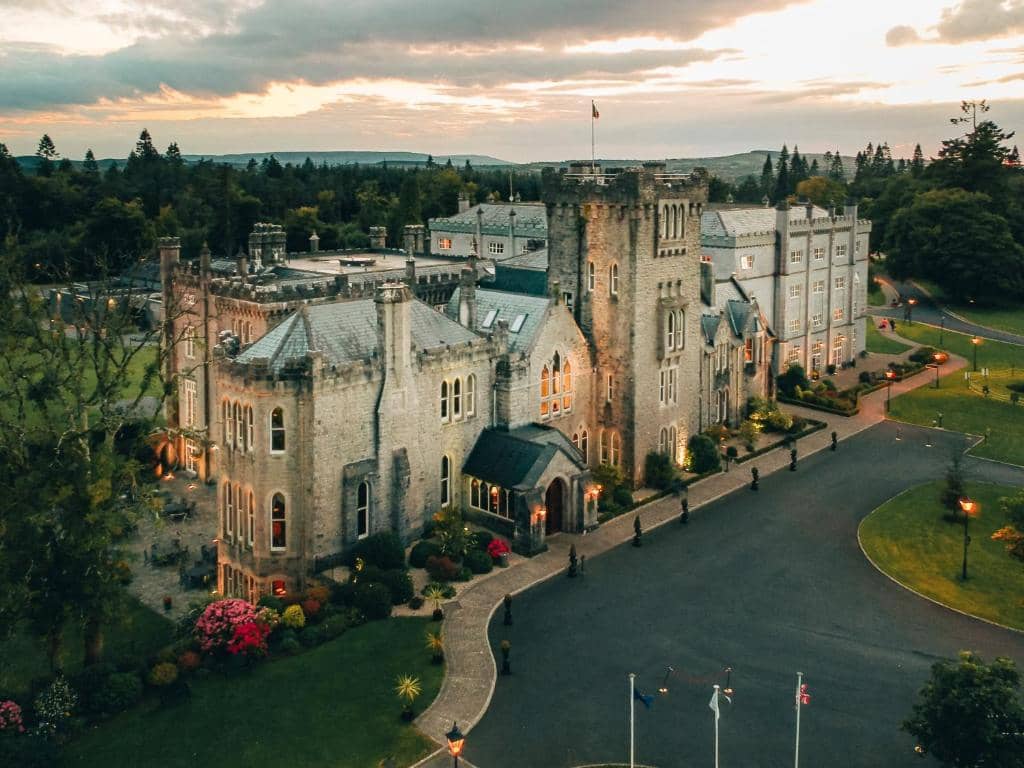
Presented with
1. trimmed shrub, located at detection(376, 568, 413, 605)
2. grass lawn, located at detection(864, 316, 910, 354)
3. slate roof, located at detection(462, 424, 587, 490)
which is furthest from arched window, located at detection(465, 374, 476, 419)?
grass lawn, located at detection(864, 316, 910, 354)

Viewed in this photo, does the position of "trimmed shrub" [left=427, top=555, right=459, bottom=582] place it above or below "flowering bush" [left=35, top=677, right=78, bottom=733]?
above

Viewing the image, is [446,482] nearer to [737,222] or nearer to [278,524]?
[278,524]

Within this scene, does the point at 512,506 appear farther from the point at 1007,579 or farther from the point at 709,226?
the point at 709,226

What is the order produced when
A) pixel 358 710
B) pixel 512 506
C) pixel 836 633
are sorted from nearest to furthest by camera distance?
pixel 358 710
pixel 836 633
pixel 512 506

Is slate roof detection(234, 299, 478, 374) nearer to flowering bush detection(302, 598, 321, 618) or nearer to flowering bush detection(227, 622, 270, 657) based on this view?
flowering bush detection(302, 598, 321, 618)

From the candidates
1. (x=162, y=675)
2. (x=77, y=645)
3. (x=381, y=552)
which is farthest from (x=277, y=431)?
(x=77, y=645)

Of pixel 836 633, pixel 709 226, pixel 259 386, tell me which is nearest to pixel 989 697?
pixel 836 633
